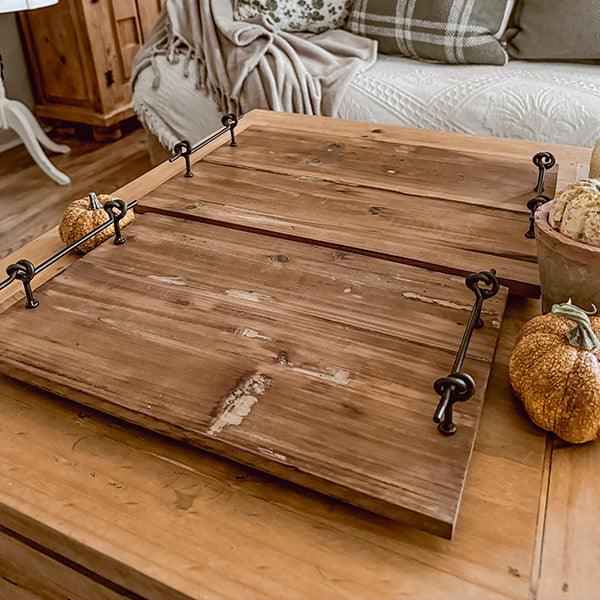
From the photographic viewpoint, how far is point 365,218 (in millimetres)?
931

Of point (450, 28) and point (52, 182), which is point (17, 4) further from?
point (450, 28)

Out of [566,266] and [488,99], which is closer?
[566,266]

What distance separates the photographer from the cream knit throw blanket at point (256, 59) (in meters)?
1.89

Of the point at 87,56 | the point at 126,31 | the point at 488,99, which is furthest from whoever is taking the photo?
the point at 126,31

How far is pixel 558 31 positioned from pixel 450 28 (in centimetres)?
33

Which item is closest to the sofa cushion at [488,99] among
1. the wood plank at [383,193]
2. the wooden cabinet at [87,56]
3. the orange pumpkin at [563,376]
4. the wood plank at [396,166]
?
the wood plank at [383,193]

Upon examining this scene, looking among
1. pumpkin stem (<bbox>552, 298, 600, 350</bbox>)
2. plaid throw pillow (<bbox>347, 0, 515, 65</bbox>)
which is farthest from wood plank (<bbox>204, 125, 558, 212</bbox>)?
plaid throw pillow (<bbox>347, 0, 515, 65</bbox>)

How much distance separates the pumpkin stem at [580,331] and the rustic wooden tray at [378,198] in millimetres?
195

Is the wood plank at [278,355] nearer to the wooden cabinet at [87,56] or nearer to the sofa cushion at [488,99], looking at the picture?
the sofa cushion at [488,99]

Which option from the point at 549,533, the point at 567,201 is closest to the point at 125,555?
the point at 549,533

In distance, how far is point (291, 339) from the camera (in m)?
0.67

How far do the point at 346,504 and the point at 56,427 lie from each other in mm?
300

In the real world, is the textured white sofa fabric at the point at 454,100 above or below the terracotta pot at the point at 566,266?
below

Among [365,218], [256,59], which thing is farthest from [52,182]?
[365,218]
